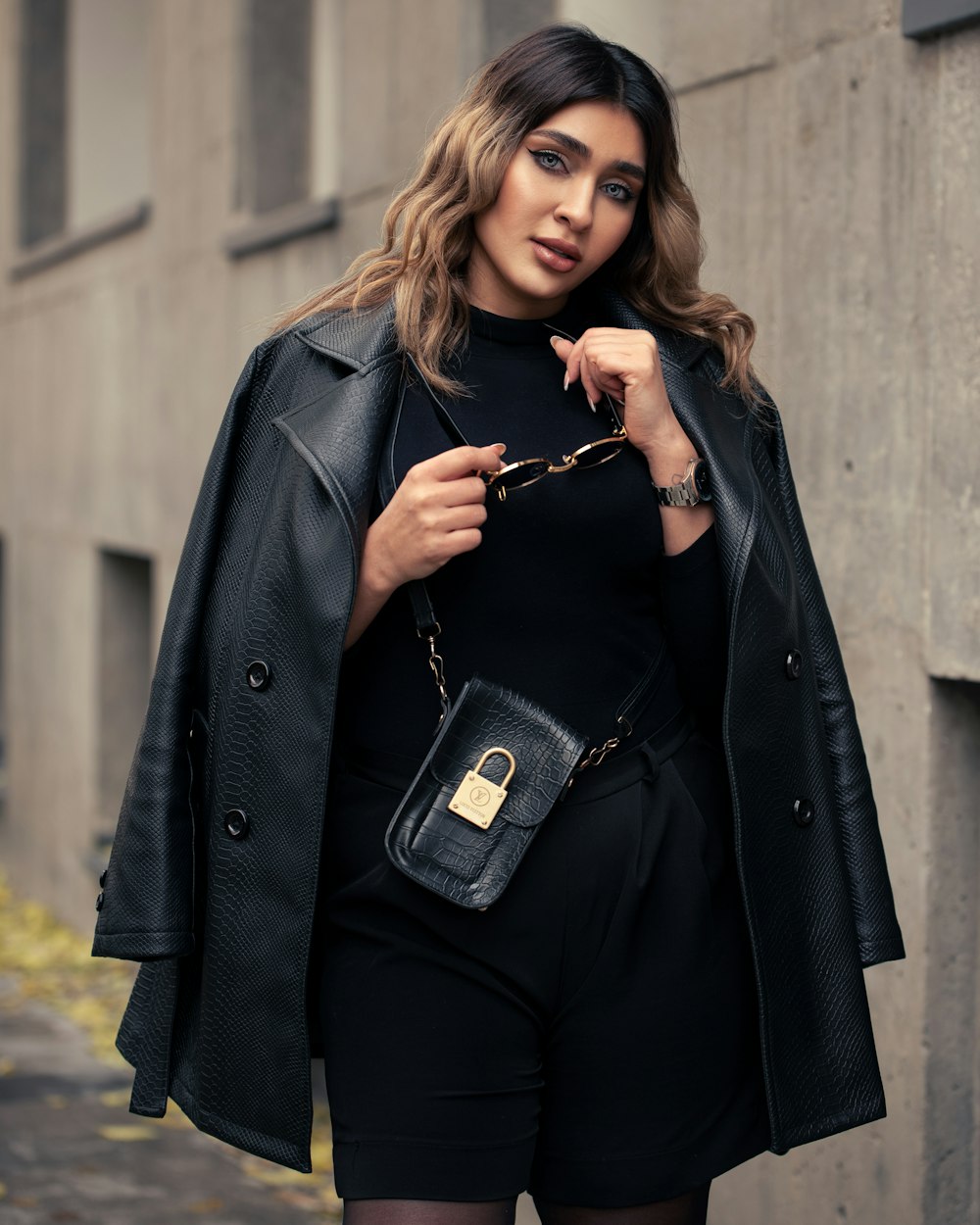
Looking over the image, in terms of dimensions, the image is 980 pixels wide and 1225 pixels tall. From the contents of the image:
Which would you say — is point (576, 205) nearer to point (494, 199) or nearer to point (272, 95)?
point (494, 199)

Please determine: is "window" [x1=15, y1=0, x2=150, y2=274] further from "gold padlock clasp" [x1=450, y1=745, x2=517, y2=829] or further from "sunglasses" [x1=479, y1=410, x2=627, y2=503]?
"gold padlock clasp" [x1=450, y1=745, x2=517, y2=829]

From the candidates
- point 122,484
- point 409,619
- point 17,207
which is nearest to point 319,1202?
point 409,619

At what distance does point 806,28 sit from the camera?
3.54 meters

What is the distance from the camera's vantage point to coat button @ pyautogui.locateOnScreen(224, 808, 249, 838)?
2346mm

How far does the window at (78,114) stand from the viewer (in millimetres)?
9062

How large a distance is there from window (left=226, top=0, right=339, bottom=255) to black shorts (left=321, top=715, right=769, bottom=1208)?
14.8ft

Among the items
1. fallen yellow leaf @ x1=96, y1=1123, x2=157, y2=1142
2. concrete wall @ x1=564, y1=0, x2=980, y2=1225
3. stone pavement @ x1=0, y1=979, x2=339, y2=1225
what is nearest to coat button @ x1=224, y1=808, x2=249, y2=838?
concrete wall @ x1=564, y1=0, x2=980, y2=1225

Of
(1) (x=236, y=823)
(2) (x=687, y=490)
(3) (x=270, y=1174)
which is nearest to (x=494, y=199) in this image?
(2) (x=687, y=490)

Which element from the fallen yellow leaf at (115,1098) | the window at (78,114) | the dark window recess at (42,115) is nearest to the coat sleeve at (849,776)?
the fallen yellow leaf at (115,1098)

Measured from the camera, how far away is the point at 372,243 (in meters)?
5.45

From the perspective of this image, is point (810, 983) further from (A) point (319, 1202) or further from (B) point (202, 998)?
(A) point (319, 1202)

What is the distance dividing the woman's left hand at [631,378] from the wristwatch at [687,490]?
40 millimetres

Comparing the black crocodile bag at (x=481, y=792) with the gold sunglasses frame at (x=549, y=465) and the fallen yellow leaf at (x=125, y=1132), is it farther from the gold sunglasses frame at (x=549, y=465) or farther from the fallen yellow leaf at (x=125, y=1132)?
the fallen yellow leaf at (x=125, y=1132)

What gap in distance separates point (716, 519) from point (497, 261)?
451 mm
